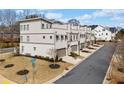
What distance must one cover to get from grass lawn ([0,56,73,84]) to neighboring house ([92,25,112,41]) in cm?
224

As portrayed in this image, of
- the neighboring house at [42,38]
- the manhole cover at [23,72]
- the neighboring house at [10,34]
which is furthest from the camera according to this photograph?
the neighboring house at [10,34]

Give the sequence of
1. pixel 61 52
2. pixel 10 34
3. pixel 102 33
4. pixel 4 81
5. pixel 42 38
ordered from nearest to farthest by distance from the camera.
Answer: pixel 4 81 < pixel 42 38 < pixel 10 34 < pixel 61 52 < pixel 102 33

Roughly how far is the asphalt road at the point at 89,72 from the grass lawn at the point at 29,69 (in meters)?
0.34

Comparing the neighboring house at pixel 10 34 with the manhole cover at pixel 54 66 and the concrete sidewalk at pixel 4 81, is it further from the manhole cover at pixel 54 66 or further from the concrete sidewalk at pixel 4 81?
the manhole cover at pixel 54 66

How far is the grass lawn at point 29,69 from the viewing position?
654cm

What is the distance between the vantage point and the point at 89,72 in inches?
272

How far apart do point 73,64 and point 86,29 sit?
5.95ft

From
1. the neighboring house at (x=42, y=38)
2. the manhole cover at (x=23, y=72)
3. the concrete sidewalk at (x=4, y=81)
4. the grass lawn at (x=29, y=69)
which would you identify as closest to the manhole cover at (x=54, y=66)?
the grass lawn at (x=29, y=69)

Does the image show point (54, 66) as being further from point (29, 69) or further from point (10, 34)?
point (10, 34)

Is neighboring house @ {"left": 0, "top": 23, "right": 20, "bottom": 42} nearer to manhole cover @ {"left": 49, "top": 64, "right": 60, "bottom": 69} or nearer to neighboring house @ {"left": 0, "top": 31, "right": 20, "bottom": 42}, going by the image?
neighboring house @ {"left": 0, "top": 31, "right": 20, "bottom": 42}

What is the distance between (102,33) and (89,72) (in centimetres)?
261

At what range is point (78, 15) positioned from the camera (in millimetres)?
6777

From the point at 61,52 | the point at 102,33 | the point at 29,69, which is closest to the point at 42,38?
the point at 61,52
